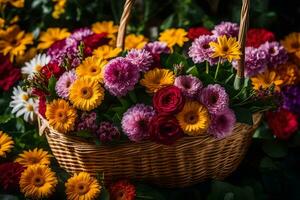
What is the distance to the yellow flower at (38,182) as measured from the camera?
1514 mm

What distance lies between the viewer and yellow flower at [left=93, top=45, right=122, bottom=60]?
1706 mm

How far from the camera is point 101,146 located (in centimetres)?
154

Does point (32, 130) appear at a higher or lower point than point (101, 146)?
lower

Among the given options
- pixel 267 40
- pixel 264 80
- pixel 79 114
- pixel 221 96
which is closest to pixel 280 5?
pixel 267 40

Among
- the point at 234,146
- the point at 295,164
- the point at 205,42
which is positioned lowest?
the point at 295,164

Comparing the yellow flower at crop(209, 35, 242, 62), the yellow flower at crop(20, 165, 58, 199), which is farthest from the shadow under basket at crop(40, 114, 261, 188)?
the yellow flower at crop(209, 35, 242, 62)

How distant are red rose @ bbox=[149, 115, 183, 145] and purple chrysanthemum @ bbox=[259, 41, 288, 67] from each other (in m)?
0.54

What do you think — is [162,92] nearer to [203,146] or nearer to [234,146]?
[203,146]

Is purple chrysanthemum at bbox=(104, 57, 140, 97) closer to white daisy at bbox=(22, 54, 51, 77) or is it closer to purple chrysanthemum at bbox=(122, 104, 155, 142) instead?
purple chrysanthemum at bbox=(122, 104, 155, 142)

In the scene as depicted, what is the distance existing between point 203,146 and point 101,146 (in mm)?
295

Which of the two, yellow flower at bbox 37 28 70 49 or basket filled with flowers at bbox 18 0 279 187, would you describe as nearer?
basket filled with flowers at bbox 18 0 279 187

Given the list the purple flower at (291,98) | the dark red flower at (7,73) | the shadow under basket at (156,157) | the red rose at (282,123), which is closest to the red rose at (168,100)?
the shadow under basket at (156,157)

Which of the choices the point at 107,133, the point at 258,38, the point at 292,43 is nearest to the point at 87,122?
the point at 107,133

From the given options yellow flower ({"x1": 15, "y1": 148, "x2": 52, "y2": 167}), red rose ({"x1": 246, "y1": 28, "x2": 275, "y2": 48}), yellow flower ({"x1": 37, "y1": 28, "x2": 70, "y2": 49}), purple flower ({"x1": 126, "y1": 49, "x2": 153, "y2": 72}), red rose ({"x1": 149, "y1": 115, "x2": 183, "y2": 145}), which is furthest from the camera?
yellow flower ({"x1": 37, "y1": 28, "x2": 70, "y2": 49})
